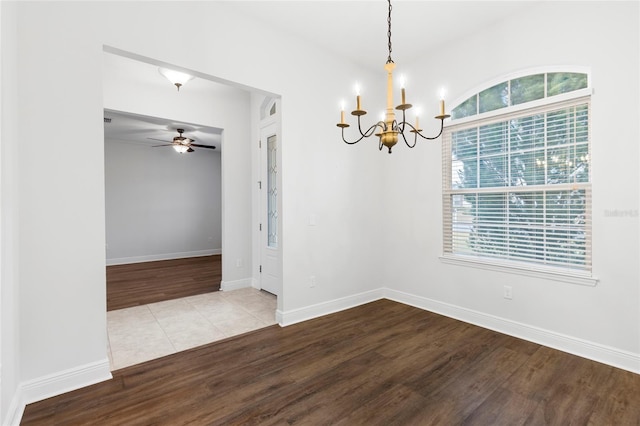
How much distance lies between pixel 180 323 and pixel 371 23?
12.7 feet

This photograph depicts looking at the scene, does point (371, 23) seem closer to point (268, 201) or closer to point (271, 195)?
point (271, 195)

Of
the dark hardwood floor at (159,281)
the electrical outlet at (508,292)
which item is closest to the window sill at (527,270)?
the electrical outlet at (508,292)

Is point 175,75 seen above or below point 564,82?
above

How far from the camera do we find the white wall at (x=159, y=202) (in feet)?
24.1

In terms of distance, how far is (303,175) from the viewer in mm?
3574

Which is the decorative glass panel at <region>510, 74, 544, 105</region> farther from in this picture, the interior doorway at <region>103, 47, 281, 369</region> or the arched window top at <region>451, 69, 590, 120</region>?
the interior doorway at <region>103, 47, 281, 369</region>

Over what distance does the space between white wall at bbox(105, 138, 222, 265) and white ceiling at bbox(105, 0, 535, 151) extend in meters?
4.14

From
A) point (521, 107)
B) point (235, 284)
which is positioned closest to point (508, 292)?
point (521, 107)

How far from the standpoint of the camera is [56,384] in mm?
2119

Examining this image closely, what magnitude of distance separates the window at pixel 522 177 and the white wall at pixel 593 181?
0.37ft

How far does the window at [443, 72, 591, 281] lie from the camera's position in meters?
2.72

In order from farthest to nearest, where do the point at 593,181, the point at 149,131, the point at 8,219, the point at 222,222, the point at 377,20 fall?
1. the point at 149,131
2. the point at 222,222
3. the point at 377,20
4. the point at 593,181
5. the point at 8,219

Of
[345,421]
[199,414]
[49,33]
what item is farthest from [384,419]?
[49,33]

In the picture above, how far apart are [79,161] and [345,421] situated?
99.9 inches
